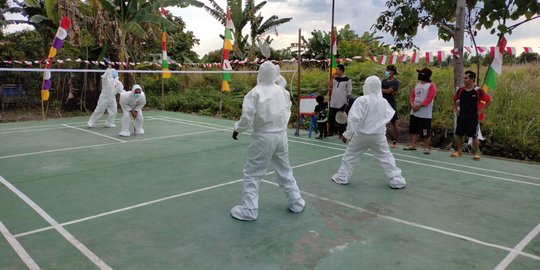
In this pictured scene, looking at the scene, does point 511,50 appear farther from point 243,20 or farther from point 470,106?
point 243,20

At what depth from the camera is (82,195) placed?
5.14m

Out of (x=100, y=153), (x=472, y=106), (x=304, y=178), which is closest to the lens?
(x=304, y=178)

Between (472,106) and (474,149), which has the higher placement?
(472,106)

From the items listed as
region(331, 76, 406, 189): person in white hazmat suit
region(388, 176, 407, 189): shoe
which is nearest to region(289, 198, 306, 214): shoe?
region(331, 76, 406, 189): person in white hazmat suit

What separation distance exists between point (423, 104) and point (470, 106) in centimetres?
79

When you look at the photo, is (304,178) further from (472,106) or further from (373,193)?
(472,106)

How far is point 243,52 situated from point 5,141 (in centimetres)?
1527

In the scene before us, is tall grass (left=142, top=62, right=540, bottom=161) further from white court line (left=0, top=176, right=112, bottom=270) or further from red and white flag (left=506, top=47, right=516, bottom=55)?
white court line (left=0, top=176, right=112, bottom=270)

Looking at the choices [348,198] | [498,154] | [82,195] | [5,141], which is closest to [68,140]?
[5,141]

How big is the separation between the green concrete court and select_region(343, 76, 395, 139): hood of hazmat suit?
0.81 m

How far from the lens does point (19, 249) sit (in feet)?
11.6

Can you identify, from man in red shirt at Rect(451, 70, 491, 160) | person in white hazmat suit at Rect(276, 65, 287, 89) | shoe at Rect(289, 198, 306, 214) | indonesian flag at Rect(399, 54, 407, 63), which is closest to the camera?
person in white hazmat suit at Rect(276, 65, 287, 89)

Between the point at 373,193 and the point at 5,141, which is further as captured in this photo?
the point at 5,141

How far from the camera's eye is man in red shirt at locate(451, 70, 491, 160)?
7113mm
